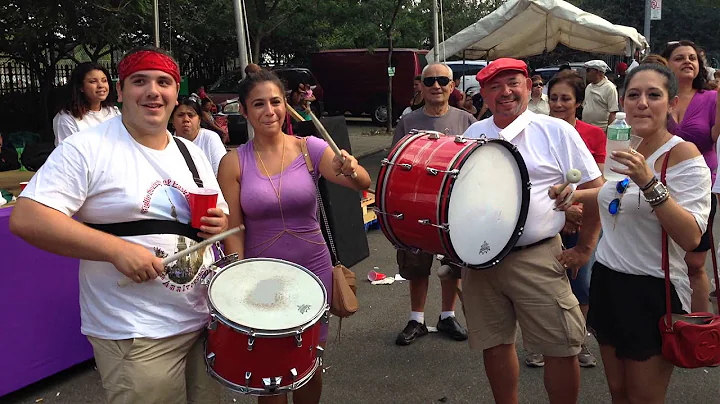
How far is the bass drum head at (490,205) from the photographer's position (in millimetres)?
2689

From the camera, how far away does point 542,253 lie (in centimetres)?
288

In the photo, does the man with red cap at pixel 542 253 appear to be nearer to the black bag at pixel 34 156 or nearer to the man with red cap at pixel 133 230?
the man with red cap at pixel 133 230

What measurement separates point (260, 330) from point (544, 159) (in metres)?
1.54

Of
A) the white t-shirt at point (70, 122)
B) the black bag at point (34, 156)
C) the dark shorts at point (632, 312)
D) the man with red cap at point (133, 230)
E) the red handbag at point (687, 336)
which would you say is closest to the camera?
the man with red cap at point (133, 230)

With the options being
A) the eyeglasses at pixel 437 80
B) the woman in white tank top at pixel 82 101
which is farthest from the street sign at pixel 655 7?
the woman in white tank top at pixel 82 101

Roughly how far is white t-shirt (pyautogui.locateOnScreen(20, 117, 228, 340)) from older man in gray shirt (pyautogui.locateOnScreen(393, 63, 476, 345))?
7.67 ft

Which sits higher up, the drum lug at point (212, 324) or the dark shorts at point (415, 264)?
the drum lug at point (212, 324)

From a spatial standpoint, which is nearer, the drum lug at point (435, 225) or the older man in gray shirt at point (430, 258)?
the drum lug at point (435, 225)

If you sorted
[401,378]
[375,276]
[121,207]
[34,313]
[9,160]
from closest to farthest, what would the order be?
[121,207] < [34,313] < [401,378] < [375,276] < [9,160]

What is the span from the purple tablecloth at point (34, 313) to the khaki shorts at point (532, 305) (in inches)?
92.9

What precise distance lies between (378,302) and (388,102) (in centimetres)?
1339

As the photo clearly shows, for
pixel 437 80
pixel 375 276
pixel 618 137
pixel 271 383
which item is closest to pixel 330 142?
pixel 271 383

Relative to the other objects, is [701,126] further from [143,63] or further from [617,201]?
[143,63]

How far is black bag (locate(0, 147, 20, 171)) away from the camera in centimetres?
743
